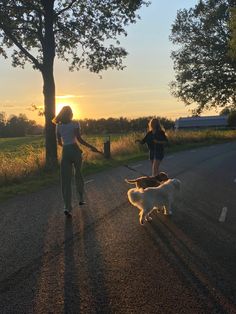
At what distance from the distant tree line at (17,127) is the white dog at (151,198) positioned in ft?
328

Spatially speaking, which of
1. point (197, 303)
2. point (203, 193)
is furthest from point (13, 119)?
point (197, 303)

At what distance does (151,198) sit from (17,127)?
334 feet

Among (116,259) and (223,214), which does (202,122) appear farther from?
(116,259)

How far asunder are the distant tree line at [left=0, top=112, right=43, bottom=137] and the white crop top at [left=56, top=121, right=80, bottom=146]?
9887 centimetres

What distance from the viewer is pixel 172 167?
71.3 feet

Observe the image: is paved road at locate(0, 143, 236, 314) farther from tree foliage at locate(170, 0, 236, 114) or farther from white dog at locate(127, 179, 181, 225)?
tree foliage at locate(170, 0, 236, 114)

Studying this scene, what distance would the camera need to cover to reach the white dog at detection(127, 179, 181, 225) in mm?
9500

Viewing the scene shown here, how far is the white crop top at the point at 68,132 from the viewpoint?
420 inches

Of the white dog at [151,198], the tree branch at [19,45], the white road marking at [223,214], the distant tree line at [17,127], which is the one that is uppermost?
the tree branch at [19,45]

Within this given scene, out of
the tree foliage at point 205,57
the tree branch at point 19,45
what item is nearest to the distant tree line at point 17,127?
the tree foliage at point 205,57

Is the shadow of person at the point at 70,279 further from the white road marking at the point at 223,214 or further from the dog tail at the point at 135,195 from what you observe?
the white road marking at the point at 223,214

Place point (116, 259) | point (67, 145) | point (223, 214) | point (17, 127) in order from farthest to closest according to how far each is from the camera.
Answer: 1. point (17, 127)
2. point (223, 214)
3. point (67, 145)
4. point (116, 259)

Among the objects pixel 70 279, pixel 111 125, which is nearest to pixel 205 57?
pixel 111 125

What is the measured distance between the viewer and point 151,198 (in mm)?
9695
